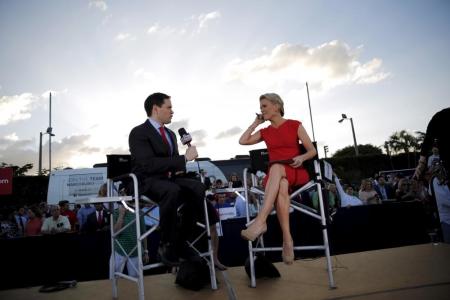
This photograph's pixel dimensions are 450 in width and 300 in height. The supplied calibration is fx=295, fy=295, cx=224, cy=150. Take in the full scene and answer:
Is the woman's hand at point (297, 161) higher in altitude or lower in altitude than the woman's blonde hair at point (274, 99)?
lower

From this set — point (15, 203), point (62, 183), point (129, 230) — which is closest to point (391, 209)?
point (129, 230)

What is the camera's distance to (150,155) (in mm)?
→ 2814

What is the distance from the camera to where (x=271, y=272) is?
3023 mm

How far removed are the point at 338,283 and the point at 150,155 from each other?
2.04 m

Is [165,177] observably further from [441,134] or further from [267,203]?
[441,134]

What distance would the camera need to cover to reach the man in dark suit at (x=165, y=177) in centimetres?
254

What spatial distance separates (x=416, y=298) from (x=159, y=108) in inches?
105

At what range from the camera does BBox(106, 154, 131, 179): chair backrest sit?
3084mm

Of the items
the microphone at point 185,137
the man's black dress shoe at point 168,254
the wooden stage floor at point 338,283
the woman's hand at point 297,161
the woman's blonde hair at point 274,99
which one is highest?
the woman's blonde hair at point 274,99

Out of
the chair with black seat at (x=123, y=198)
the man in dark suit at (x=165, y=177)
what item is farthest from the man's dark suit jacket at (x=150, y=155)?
the chair with black seat at (x=123, y=198)

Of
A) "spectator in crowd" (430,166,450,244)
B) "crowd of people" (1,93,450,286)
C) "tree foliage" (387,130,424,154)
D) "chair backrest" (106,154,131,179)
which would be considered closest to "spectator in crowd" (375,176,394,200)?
"spectator in crowd" (430,166,450,244)

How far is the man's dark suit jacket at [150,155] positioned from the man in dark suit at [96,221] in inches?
162

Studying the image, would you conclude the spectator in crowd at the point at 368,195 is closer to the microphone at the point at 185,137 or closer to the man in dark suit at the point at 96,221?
the man in dark suit at the point at 96,221

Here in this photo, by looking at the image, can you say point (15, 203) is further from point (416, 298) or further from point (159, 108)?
point (416, 298)
